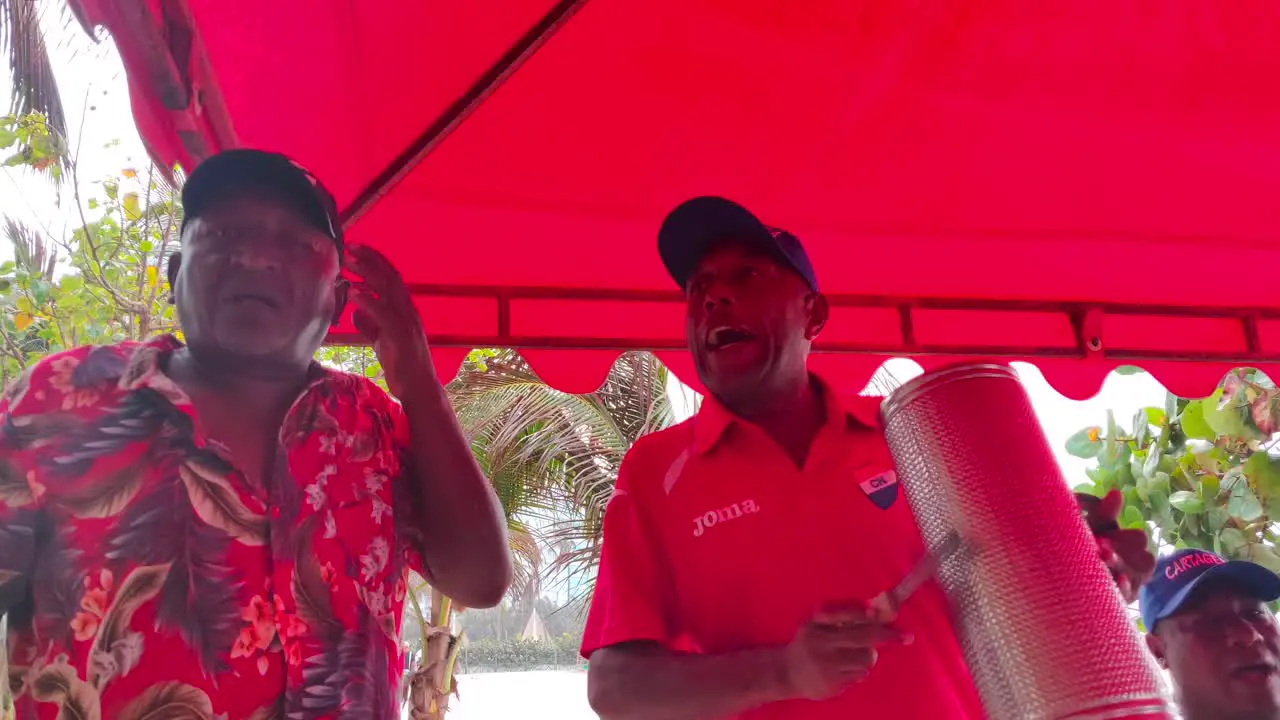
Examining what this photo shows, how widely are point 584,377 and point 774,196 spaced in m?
0.77

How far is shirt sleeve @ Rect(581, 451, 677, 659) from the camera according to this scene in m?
1.24

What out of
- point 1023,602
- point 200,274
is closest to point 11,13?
point 200,274

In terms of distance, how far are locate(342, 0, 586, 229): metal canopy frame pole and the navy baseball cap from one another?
201 cm

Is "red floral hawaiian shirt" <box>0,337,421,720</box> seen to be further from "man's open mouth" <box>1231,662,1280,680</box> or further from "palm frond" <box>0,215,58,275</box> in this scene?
"palm frond" <box>0,215,58,275</box>

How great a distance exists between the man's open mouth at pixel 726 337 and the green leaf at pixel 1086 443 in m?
5.74

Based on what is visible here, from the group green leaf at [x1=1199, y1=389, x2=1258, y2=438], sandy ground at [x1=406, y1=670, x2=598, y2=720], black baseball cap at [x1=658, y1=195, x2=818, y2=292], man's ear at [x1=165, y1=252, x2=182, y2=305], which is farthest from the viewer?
sandy ground at [x1=406, y1=670, x2=598, y2=720]

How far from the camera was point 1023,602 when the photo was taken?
0.75 m

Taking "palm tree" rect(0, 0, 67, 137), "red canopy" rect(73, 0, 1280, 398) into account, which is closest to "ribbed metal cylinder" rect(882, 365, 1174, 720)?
"red canopy" rect(73, 0, 1280, 398)

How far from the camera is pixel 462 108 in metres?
1.55

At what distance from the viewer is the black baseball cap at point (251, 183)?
1.25m

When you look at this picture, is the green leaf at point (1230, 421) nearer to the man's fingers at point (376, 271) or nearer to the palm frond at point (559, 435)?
the palm frond at point (559, 435)

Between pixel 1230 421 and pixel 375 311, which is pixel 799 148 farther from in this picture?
pixel 1230 421

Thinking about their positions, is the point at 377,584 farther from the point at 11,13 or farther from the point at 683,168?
the point at 11,13

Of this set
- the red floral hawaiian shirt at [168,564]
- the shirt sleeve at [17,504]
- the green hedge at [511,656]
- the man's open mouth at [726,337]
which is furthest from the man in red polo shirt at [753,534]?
the green hedge at [511,656]
